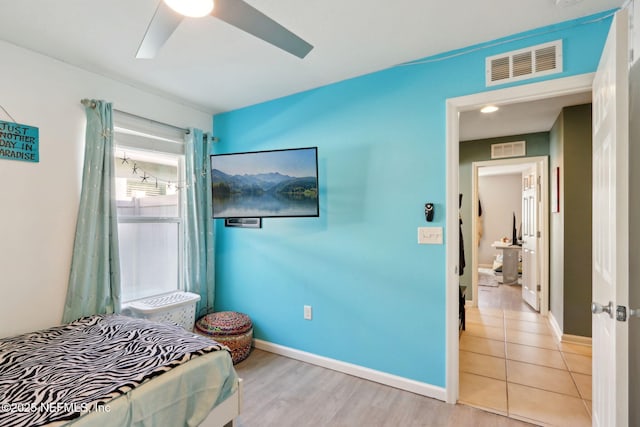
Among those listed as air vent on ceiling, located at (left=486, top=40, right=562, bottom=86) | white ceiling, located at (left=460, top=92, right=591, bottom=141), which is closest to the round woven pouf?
air vent on ceiling, located at (left=486, top=40, right=562, bottom=86)

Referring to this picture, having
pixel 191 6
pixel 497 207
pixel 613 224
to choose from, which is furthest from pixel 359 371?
pixel 497 207

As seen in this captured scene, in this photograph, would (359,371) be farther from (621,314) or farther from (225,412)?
(621,314)

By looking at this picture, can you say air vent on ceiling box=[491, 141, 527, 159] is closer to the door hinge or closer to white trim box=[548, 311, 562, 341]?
white trim box=[548, 311, 562, 341]

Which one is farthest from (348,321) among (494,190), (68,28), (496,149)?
(494,190)

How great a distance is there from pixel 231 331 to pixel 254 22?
2.44m

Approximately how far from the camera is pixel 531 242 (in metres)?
4.55

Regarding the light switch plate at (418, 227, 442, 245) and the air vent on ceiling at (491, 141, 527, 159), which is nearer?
the light switch plate at (418, 227, 442, 245)

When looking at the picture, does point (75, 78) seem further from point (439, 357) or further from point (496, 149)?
point (496, 149)

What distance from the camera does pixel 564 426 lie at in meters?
1.96

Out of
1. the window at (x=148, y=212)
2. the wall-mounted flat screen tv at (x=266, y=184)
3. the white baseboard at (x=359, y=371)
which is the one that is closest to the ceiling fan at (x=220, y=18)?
the wall-mounted flat screen tv at (x=266, y=184)

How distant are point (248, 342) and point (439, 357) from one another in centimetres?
167

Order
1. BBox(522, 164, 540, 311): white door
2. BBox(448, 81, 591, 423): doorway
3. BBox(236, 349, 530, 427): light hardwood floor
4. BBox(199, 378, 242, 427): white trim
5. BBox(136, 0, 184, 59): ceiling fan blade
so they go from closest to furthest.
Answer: BBox(136, 0, 184, 59): ceiling fan blade < BBox(199, 378, 242, 427): white trim < BBox(236, 349, 530, 427): light hardwood floor < BBox(448, 81, 591, 423): doorway < BBox(522, 164, 540, 311): white door

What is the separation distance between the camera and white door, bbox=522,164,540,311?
14.1 feet

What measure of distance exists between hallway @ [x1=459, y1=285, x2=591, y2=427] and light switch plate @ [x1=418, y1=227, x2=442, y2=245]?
44.9 inches
